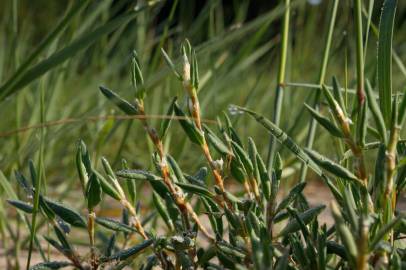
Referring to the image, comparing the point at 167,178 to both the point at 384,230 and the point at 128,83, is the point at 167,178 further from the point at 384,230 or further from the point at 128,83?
the point at 128,83

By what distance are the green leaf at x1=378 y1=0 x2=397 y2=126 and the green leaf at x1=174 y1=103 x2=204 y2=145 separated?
0.50ft

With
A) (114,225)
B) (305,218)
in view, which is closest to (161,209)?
(114,225)

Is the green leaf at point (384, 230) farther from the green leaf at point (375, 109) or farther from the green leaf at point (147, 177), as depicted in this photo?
the green leaf at point (147, 177)

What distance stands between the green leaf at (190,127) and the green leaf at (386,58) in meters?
0.15

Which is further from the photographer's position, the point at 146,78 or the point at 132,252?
the point at 146,78

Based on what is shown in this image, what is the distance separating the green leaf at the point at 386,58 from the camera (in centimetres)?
60

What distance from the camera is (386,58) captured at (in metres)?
0.61

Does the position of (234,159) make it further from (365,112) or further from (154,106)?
(154,106)

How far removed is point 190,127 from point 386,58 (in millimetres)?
169

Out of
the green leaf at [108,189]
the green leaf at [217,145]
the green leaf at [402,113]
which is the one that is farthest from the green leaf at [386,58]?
the green leaf at [108,189]

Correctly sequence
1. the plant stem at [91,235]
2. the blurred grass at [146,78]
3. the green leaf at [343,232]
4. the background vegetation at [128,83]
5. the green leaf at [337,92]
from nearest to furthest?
1. the green leaf at [343,232]
2. the green leaf at [337,92]
3. the plant stem at [91,235]
4. the background vegetation at [128,83]
5. the blurred grass at [146,78]

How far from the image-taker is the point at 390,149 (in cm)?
55

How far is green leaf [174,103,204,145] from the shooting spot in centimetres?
64

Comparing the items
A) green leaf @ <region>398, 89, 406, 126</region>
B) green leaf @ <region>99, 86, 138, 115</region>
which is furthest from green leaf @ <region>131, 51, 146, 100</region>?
green leaf @ <region>398, 89, 406, 126</region>
